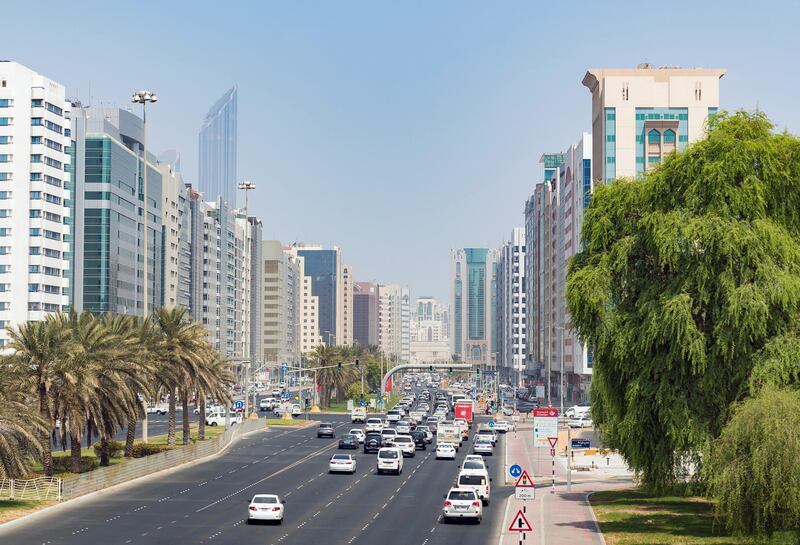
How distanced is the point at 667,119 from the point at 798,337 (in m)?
104

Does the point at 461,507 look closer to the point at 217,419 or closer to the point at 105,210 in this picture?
the point at 217,419

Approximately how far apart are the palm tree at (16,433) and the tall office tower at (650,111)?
332 feet

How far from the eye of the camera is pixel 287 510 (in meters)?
53.3

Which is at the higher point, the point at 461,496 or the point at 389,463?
the point at 461,496

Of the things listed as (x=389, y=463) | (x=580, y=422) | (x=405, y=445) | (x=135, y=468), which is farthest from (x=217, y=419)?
(x=135, y=468)

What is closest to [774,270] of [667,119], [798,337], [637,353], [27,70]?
[798,337]

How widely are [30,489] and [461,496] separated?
20.3 metres

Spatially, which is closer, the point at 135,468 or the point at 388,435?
the point at 135,468

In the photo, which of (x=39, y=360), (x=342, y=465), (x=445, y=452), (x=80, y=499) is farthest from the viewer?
(x=445, y=452)

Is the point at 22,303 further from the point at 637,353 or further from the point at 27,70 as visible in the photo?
the point at 637,353

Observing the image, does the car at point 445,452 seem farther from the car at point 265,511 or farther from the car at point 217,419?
the car at point 217,419

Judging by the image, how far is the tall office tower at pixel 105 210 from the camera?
151 meters

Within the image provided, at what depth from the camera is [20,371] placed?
59.0 meters

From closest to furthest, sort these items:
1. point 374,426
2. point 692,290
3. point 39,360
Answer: point 692,290
point 39,360
point 374,426
